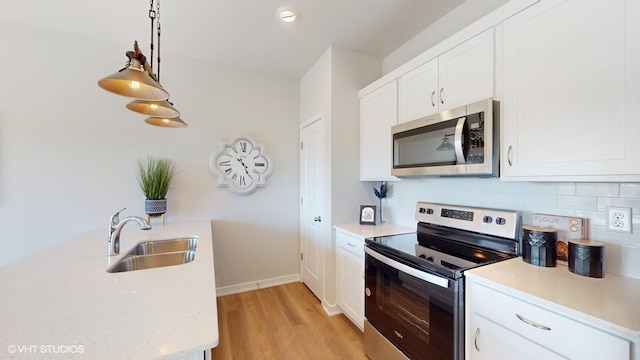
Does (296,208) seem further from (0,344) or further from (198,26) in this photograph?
(0,344)

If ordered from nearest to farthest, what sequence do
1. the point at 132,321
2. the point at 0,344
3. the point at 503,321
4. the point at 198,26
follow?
1. the point at 0,344
2. the point at 132,321
3. the point at 503,321
4. the point at 198,26

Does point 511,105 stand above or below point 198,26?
below

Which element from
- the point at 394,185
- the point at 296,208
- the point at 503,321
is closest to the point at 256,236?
the point at 296,208

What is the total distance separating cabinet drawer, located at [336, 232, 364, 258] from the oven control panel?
54 centimetres

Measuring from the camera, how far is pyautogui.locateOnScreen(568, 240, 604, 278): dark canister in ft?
3.65

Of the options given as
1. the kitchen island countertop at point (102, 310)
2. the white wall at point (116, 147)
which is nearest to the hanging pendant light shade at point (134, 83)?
the kitchen island countertop at point (102, 310)

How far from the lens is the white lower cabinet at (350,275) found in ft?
6.75

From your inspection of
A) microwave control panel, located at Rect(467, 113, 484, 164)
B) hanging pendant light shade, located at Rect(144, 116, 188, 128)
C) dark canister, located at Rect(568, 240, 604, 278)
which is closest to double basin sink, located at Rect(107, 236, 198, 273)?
hanging pendant light shade, located at Rect(144, 116, 188, 128)

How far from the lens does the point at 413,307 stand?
146cm

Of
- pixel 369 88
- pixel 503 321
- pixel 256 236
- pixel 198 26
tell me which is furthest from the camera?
pixel 256 236

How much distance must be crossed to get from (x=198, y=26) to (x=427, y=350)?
296 cm

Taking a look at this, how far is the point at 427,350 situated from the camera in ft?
4.40

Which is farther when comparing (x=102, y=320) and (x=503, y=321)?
(x=503, y=321)

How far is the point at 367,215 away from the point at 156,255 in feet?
5.75
